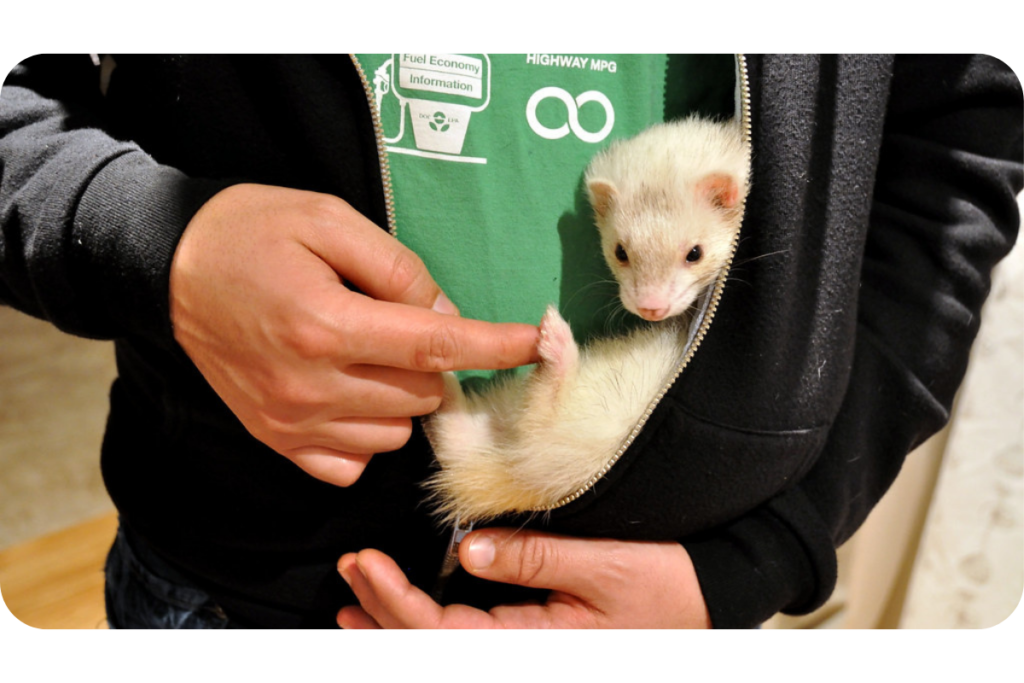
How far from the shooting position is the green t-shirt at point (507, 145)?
0.48 metres

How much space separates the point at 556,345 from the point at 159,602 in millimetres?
477

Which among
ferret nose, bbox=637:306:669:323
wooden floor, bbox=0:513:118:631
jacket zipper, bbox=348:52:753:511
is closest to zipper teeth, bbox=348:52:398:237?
jacket zipper, bbox=348:52:753:511

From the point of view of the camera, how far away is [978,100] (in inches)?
22.7

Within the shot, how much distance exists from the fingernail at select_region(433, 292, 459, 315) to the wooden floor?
36.6 inches

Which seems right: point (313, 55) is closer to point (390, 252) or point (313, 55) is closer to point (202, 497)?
point (390, 252)

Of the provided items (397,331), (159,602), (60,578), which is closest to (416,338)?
(397,331)

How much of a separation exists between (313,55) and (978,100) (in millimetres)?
588

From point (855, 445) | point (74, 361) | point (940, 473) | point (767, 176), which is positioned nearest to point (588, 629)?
point (855, 445)

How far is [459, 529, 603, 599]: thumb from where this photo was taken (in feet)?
1.76

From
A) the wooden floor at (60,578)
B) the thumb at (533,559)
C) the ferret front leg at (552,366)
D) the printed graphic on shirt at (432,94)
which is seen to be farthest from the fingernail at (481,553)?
the wooden floor at (60,578)

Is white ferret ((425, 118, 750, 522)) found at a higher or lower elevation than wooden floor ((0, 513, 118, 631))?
higher

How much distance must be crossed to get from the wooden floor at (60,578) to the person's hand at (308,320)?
0.84m

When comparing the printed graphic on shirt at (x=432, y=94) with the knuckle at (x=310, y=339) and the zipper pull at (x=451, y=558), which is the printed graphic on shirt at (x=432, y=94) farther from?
the zipper pull at (x=451, y=558)

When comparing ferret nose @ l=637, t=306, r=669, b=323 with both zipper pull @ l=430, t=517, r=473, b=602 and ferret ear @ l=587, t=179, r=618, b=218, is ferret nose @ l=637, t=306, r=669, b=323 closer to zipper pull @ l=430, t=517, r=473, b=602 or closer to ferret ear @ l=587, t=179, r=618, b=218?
ferret ear @ l=587, t=179, r=618, b=218
